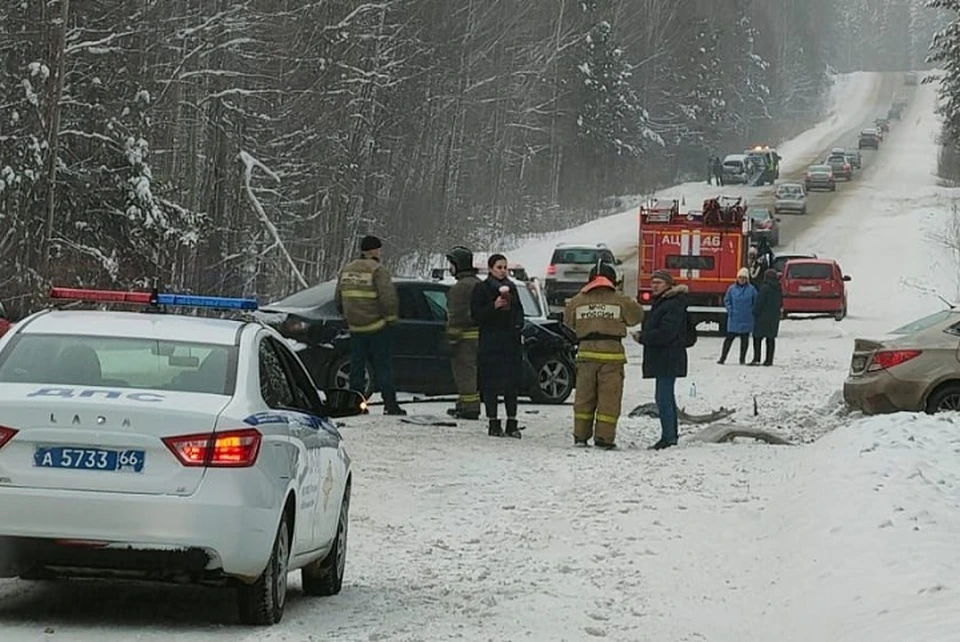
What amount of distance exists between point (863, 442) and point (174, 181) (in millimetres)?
24270

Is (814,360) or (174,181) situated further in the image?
(174,181)

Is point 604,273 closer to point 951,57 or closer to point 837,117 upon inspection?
point 951,57

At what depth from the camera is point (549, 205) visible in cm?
7781

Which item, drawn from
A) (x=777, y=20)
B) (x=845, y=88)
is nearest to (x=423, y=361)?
(x=777, y=20)

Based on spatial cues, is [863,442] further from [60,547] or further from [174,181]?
[174,181]

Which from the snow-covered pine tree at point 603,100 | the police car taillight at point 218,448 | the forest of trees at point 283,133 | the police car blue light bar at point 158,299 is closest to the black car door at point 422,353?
the forest of trees at point 283,133

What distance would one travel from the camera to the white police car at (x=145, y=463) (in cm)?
732

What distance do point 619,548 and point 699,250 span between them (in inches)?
1056

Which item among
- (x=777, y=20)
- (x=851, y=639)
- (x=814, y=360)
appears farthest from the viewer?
(x=777, y=20)

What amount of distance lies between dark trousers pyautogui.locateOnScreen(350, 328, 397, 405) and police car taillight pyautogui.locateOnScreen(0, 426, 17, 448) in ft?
34.1

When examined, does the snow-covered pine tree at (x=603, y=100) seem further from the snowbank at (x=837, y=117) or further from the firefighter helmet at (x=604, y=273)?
the firefighter helmet at (x=604, y=273)

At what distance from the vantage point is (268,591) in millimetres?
7801

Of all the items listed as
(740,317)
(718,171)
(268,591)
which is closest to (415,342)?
(740,317)

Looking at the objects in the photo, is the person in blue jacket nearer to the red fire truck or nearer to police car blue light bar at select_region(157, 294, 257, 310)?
the red fire truck
